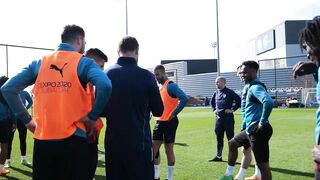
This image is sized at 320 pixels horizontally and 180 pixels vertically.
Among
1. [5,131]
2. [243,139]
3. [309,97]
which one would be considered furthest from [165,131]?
[309,97]

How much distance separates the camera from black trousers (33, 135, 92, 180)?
4113 mm

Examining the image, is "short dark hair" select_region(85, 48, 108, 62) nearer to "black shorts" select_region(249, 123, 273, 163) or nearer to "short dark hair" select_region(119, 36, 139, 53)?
"short dark hair" select_region(119, 36, 139, 53)

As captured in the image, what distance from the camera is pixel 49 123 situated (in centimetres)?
416

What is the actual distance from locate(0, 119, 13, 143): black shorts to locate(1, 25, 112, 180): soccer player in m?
5.51

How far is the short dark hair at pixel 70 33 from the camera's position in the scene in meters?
4.39

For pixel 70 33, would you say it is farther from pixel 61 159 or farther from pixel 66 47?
pixel 61 159

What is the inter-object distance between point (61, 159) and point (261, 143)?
12.0 ft

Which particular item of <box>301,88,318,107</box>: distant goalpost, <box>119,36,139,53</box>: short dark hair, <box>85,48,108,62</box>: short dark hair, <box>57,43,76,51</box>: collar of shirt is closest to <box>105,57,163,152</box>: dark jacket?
<box>119,36,139,53</box>: short dark hair

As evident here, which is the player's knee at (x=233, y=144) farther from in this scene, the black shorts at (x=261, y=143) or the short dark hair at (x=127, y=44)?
the short dark hair at (x=127, y=44)

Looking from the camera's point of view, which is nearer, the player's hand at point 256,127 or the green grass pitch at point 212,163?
the player's hand at point 256,127

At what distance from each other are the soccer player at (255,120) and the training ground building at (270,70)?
50680 millimetres

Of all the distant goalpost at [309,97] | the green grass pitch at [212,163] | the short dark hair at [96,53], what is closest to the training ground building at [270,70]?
the distant goalpost at [309,97]

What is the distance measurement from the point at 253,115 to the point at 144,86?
3.09m

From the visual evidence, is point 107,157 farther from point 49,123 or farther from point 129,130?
point 49,123
